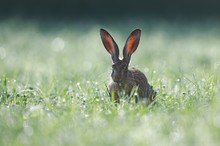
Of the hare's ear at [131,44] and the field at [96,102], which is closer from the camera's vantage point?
the field at [96,102]

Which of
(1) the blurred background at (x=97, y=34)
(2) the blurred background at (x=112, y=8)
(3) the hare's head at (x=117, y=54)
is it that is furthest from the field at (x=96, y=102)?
(2) the blurred background at (x=112, y=8)

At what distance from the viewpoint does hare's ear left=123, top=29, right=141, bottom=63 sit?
5.77m

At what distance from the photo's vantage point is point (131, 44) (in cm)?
585

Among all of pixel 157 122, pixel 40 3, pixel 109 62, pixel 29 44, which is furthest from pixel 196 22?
pixel 157 122

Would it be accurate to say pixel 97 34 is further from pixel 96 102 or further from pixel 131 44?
pixel 96 102

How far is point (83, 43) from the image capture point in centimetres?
1124

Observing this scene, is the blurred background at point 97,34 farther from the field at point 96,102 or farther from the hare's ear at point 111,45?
the hare's ear at point 111,45

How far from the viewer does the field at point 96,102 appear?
416 centimetres

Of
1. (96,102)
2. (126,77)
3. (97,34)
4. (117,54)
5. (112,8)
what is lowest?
(96,102)

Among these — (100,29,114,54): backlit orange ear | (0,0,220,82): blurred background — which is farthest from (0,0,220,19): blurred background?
(100,29,114,54): backlit orange ear

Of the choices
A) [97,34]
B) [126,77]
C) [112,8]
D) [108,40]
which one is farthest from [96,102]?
[112,8]

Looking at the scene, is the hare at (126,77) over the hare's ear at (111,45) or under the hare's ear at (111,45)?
under

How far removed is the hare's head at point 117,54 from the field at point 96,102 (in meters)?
0.21

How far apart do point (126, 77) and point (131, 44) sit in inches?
14.0
